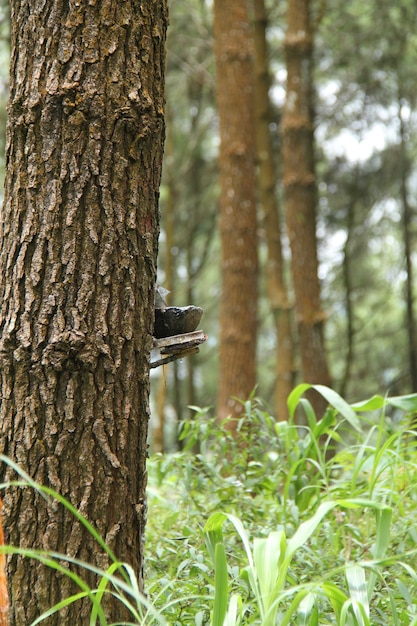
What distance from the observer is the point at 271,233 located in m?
9.20

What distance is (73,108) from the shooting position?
6.82ft

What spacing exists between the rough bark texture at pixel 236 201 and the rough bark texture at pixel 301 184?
0.71m

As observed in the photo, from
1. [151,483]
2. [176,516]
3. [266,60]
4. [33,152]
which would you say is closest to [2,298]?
[33,152]

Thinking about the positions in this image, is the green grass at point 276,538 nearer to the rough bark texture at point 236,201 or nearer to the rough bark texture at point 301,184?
the rough bark texture at point 236,201

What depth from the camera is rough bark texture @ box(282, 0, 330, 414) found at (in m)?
7.23

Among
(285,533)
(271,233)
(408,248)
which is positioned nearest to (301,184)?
(271,233)

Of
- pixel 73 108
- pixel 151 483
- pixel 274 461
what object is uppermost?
pixel 73 108

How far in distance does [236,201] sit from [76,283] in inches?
183

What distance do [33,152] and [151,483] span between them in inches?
101

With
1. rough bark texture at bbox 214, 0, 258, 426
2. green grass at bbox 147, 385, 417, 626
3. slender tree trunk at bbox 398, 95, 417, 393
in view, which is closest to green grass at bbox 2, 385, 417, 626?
green grass at bbox 147, 385, 417, 626

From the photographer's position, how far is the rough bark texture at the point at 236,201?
6520mm

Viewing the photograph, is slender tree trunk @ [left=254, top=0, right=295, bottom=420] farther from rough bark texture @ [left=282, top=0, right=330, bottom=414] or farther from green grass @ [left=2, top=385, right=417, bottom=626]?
green grass @ [left=2, top=385, right=417, bottom=626]

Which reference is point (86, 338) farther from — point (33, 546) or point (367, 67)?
point (367, 67)

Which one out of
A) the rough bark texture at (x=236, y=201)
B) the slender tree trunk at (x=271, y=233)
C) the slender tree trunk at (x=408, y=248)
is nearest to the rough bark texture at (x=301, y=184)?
the rough bark texture at (x=236, y=201)
